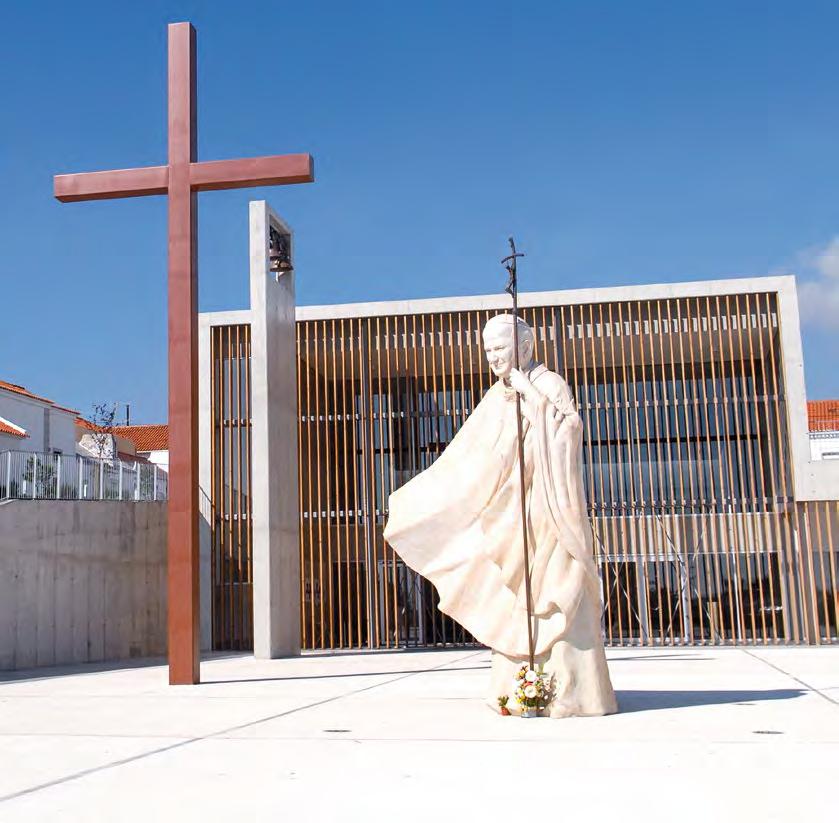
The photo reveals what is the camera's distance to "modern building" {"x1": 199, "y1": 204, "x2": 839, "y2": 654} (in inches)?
711

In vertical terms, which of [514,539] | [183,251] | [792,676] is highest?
[183,251]

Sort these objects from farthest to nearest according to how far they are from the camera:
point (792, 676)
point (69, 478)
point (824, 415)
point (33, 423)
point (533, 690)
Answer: point (824, 415) < point (33, 423) < point (69, 478) < point (792, 676) < point (533, 690)

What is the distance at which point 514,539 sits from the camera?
7.78m

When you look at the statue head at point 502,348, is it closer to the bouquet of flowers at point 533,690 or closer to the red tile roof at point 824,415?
the bouquet of flowers at point 533,690

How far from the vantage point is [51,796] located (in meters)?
4.84

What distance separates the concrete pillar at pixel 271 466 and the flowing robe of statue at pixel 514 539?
8.48 m

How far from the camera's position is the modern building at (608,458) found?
59.3 feet

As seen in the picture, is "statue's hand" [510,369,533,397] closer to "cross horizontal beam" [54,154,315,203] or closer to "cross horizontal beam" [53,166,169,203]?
"cross horizontal beam" [54,154,315,203]

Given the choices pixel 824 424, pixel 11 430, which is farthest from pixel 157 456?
pixel 824 424

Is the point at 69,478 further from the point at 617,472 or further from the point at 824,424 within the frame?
→ the point at 824,424

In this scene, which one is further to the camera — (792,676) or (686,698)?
(792,676)

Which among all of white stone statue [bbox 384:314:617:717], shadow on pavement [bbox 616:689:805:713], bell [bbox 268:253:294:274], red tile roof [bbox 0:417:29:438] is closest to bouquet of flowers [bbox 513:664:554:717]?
white stone statue [bbox 384:314:617:717]

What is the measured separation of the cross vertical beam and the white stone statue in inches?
152

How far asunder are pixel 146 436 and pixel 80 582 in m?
39.4
